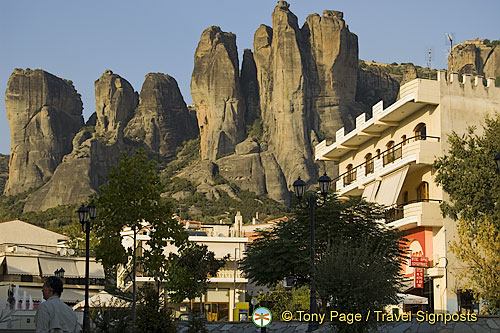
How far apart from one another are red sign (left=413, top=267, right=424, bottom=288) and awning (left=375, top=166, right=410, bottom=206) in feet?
11.5

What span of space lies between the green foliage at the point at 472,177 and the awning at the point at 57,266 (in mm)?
22146

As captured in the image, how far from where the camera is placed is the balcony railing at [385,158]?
34.2m

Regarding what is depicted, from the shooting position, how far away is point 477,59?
484ft

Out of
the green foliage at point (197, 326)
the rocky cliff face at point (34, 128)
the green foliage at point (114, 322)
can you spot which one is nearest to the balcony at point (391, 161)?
the green foliage at point (197, 326)

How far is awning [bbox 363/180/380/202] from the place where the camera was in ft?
123

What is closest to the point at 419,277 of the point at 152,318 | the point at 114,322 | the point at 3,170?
the point at 114,322

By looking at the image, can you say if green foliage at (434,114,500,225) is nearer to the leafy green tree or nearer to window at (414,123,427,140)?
window at (414,123,427,140)

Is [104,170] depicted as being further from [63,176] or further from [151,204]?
[151,204]

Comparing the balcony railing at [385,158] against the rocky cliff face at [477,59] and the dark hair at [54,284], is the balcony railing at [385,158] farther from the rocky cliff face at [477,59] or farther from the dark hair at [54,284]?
the rocky cliff face at [477,59]

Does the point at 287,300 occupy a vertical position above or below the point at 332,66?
below

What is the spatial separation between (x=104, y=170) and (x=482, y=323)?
397ft

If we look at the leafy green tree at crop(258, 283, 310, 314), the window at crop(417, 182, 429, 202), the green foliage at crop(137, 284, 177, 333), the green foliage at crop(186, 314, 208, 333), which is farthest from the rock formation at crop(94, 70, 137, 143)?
the green foliage at crop(137, 284, 177, 333)

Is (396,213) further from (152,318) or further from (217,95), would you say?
(217,95)

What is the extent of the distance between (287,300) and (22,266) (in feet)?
51.8
